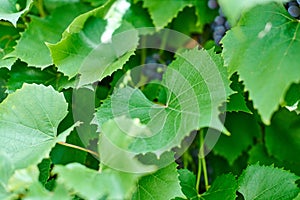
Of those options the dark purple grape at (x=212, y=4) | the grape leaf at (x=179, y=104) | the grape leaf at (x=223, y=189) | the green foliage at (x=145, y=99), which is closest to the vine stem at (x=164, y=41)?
the green foliage at (x=145, y=99)

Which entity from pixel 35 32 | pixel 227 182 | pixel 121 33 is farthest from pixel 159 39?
pixel 227 182

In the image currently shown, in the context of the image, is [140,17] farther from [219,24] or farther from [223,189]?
[223,189]

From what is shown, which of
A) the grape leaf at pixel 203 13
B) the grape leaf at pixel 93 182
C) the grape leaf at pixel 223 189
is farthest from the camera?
the grape leaf at pixel 203 13

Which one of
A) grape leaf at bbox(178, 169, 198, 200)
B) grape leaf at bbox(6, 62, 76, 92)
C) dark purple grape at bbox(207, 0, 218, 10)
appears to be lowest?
grape leaf at bbox(178, 169, 198, 200)

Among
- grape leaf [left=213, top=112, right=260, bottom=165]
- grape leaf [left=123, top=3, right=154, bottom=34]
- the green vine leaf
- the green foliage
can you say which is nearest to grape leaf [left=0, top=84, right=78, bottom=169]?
the green foliage

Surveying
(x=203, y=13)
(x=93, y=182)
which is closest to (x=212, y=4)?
(x=203, y=13)

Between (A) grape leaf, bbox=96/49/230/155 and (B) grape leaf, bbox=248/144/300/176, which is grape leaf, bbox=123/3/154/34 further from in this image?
(B) grape leaf, bbox=248/144/300/176

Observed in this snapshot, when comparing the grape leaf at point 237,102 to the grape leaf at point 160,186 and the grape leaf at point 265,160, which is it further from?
the grape leaf at point 265,160
